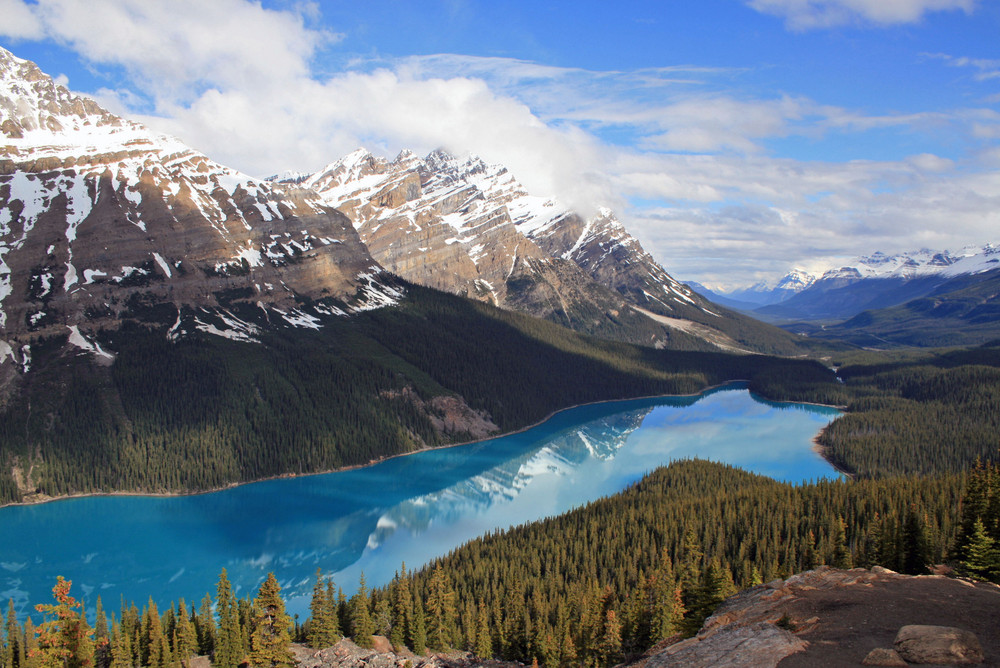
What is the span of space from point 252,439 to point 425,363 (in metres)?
57.2

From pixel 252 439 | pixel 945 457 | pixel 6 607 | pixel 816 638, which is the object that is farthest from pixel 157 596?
pixel 945 457

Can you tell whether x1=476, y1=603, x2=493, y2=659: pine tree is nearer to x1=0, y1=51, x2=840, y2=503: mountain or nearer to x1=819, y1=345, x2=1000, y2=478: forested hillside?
x1=0, y1=51, x2=840, y2=503: mountain

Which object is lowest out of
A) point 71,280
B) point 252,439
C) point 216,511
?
point 216,511

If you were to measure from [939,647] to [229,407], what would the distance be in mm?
123779

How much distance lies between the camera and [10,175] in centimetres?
15450

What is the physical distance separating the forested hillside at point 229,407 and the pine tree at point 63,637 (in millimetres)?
75544

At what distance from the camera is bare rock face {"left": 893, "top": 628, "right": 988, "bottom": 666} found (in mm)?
21609

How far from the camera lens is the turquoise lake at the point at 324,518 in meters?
78.0

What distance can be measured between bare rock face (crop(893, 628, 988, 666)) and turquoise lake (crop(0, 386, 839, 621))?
57.6 metres

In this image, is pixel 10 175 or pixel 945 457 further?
pixel 10 175

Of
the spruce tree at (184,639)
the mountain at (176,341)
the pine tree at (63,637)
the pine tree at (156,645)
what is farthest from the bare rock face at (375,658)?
the mountain at (176,341)

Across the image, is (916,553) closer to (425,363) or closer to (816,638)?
(816,638)

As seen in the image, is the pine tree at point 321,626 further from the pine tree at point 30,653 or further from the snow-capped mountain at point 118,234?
the snow-capped mountain at point 118,234

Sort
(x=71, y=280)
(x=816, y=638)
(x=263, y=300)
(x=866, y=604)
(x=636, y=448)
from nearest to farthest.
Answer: (x=816, y=638) → (x=866, y=604) → (x=71, y=280) → (x=636, y=448) → (x=263, y=300)
